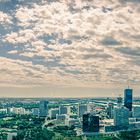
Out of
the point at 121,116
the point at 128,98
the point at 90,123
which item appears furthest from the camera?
the point at 128,98

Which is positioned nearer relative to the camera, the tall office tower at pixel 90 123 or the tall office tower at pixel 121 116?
the tall office tower at pixel 90 123

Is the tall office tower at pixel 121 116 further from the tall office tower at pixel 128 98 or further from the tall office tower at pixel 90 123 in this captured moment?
the tall office tower at pixel 128 98

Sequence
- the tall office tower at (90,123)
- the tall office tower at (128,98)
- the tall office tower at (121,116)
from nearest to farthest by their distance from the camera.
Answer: the tall office tower at (90,123), the tall office tower at (121,116), the tall office tower at (128,98)

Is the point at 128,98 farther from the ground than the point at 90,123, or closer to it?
farther from the ground

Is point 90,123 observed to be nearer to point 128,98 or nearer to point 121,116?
point 121,116

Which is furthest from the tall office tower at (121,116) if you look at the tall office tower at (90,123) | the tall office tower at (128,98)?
the tall office tower at (128,98)

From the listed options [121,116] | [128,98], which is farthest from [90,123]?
Answer: [128,98]

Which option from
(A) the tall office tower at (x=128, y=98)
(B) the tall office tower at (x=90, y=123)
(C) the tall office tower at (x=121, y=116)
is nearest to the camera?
(B) the tall office tower at (x=90, y=123)

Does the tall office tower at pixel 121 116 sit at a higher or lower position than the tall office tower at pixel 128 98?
lower

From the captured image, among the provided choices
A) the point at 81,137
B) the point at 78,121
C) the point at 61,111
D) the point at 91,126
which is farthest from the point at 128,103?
the point at 81,137

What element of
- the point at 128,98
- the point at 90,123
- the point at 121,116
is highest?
the point at 128,98

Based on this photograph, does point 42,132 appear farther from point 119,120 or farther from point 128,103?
point 128,103

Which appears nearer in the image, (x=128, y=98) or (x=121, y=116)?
(x=121, y=116)
